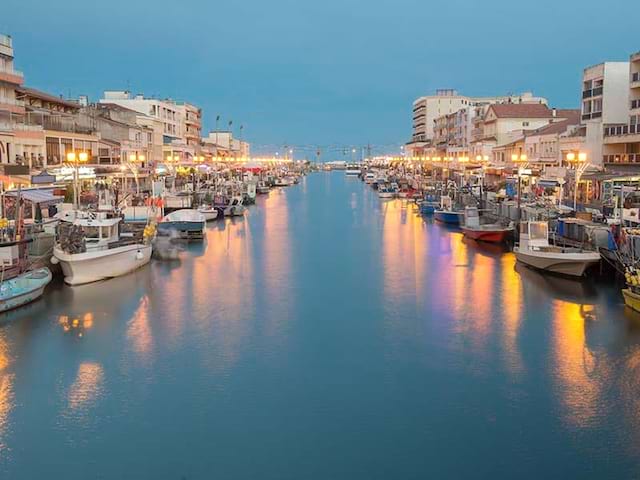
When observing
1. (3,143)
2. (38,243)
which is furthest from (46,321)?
(3,143)

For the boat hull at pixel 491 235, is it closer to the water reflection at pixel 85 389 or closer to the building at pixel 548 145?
the building at pixel 548 145

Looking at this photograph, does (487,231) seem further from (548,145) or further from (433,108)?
(433,108)

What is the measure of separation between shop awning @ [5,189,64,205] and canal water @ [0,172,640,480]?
548cm

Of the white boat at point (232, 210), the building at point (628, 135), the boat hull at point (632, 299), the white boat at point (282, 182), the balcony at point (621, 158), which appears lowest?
the boat hull at point (632, 299)

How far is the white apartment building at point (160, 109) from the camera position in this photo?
7975cm

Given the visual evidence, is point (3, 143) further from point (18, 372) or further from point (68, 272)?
point (18, 372)

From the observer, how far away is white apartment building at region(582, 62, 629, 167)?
156ft

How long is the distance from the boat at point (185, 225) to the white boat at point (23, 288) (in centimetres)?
1467

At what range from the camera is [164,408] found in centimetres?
1536

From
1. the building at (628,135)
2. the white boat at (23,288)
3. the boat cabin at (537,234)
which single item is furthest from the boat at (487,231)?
the white boat at (23,288)

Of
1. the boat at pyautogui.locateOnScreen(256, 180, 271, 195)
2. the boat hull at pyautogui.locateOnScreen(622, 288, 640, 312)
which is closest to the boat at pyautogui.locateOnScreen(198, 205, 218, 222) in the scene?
the boat hull at pyautogui.locateOnScreen(622, 288, 640, 312)

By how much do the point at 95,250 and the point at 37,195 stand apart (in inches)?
236

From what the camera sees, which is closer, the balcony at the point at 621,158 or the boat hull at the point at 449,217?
the balcony at the point at 621,158

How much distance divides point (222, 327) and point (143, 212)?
1720 centimetres
